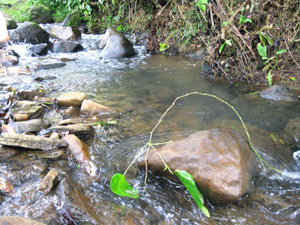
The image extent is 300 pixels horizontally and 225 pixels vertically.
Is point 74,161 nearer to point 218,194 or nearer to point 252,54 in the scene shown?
point 218,194

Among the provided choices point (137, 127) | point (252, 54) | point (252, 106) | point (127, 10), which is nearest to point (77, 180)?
point (137, 127)

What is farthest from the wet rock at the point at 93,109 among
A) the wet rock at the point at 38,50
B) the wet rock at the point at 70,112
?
the wet rock at the point at 38,50

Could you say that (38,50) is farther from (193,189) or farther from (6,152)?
(193,189)

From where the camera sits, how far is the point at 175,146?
6.60 feet

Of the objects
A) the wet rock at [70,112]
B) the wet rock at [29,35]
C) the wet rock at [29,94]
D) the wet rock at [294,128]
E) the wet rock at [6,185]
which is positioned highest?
the wet rock at [29,35]

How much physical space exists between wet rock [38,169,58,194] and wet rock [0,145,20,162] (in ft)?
1.81

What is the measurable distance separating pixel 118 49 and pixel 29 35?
147 inches

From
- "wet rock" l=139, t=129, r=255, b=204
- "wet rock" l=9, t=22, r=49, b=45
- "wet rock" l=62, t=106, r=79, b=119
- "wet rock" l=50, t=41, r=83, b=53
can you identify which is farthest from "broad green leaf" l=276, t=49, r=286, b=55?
"wet rock" l=9, t=22, r=49, b=45

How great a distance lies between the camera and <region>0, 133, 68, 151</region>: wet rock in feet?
6.70

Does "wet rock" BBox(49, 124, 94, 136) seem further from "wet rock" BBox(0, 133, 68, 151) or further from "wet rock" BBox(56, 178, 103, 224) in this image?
"wet rock" BBox(56, 178, 103, 224)

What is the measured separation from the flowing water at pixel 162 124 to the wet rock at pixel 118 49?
0.47 meters

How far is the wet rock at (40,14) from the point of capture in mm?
10758

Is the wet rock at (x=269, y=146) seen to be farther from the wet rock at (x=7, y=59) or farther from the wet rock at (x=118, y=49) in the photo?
the wet rock at (x=7, y=59)

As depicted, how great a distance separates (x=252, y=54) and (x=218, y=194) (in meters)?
3.68
